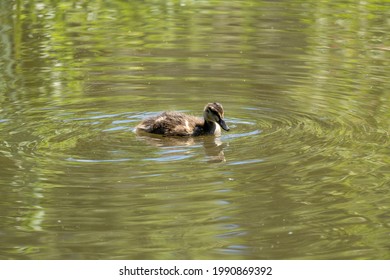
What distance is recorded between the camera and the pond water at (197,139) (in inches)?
269

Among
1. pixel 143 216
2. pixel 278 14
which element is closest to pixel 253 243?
pixel 143 216

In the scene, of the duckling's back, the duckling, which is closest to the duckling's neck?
the duckling

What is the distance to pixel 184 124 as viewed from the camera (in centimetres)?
A: 967

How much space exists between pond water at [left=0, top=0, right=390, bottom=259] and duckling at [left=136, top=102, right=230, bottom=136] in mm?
124

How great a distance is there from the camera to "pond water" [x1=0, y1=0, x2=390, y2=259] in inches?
269

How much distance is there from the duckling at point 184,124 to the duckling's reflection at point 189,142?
0.06 meters

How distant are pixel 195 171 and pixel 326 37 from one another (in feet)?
21.6

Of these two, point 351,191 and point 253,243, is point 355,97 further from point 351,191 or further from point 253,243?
point 253,243

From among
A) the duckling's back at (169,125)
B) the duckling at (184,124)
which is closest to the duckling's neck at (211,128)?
the duckling at (184,124)

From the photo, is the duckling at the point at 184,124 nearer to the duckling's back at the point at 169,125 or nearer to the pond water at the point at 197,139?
the duckling's back at the point at 169,125

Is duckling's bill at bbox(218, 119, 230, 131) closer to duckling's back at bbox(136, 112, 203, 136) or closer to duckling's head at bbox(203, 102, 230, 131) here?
duckling's head at bbox(203, 102, 230, 131)

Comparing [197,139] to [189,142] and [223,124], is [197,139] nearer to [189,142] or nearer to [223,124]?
[189,142]

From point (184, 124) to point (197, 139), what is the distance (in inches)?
8.2

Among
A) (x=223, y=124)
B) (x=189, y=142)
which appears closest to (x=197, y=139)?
(x=189, y=142)
